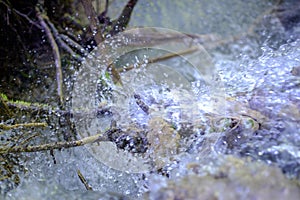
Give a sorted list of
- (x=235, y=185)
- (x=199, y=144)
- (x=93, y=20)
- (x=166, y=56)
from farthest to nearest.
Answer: (x=166, y=56), (x=93, y=20), (x=199, y=144), (x=235, y=185)

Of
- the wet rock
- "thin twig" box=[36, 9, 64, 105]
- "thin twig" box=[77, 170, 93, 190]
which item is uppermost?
"thin twig" box=[36, 9, 64, 105]

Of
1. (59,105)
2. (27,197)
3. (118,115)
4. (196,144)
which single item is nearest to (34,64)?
(59,105)

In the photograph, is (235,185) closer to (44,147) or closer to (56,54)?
(44,147)

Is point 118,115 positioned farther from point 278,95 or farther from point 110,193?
point 278,95

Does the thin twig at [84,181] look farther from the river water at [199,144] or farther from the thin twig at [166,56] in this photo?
the thin twig at [166,56]

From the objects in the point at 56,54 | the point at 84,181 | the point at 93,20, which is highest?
the point at 93,20

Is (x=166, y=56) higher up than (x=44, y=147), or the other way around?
(x=166, y=56)

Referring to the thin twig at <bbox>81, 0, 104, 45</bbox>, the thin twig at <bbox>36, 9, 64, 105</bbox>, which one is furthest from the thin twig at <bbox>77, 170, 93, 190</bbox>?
the thin twig at <bbox>81, 0, 104, 45</bbox>

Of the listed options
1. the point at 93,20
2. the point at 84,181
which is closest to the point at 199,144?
the point at 84,181

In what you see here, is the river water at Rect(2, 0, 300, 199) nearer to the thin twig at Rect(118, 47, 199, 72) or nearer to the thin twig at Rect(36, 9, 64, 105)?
the thin twig at Rect(118, 47, 199, 72)

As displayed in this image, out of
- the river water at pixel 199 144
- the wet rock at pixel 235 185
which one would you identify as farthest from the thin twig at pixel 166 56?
the wet rock at pixel 235 185

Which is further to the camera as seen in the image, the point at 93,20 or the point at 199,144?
the point at 93,20

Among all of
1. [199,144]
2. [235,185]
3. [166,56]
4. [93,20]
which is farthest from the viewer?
[166,56]
